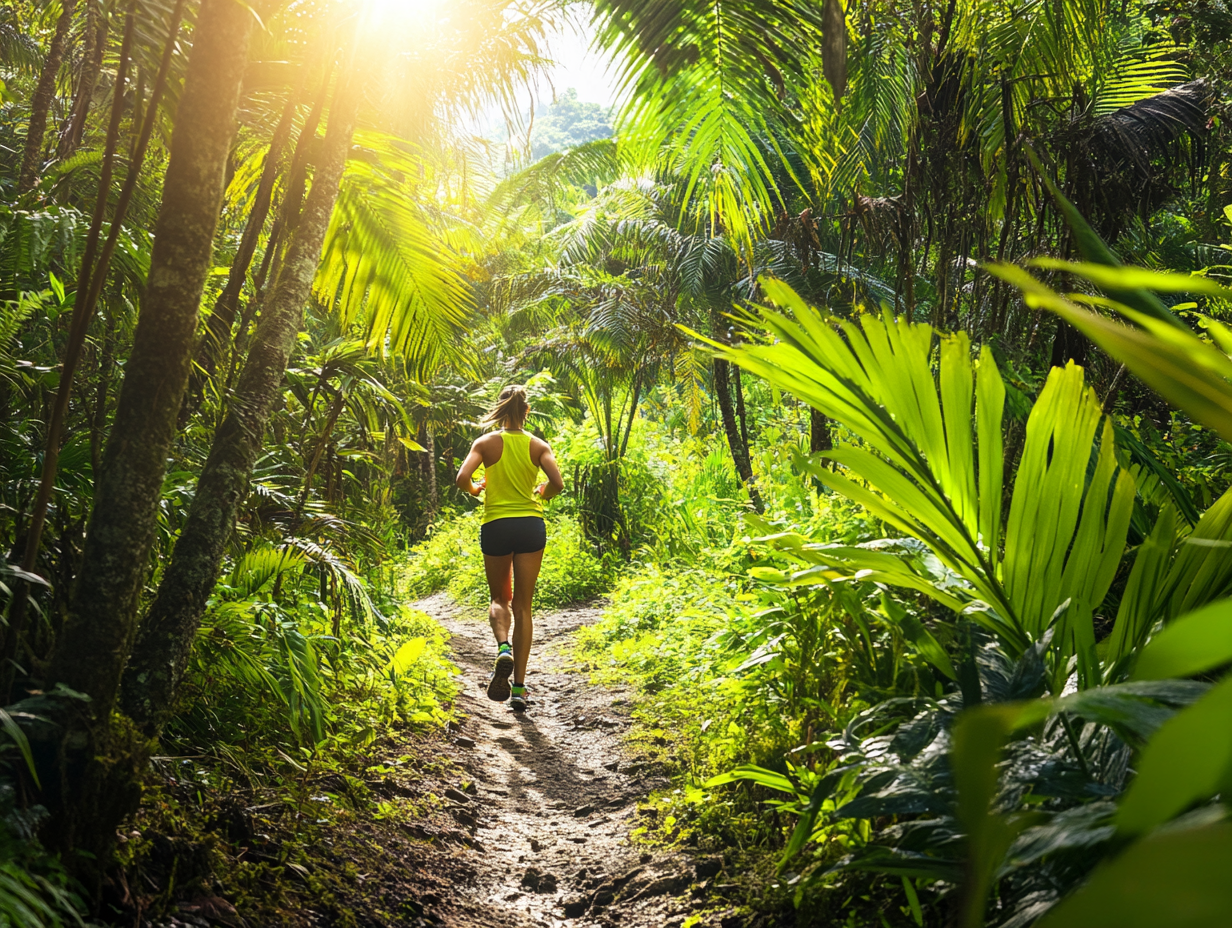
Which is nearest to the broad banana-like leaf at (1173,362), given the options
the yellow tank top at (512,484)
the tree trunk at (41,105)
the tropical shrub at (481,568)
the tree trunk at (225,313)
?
the tree trunk at (225,313)

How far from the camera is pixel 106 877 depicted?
5.81 feet

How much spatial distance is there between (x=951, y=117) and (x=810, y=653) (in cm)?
274

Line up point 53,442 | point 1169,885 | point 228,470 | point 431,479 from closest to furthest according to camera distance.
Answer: point 1169,885 → point 53,442 → point 228,470 → point 431,479

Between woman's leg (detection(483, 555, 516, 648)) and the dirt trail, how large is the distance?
550 millimetres

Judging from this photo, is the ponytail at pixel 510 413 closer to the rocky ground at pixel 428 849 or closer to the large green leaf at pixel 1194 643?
the rocky ground at pixel 428 849

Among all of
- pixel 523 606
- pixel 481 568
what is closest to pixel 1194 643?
pixel 523 606

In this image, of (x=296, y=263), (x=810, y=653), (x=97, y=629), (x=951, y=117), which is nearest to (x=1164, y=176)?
(x=951, y=117)

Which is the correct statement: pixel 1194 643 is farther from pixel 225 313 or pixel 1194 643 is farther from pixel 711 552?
pixel 711 552

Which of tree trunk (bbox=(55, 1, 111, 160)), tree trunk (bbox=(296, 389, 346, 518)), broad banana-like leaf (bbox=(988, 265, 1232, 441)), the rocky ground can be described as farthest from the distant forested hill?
broad banana-like leaf (bbox=(988, 265, 1232, 441))

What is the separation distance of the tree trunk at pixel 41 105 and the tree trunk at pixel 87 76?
38 cm

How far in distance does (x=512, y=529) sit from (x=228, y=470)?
8.51ft

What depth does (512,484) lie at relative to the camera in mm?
5105

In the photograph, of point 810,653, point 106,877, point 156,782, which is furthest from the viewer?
point 810,653

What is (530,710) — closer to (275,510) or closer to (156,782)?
(275,510)
